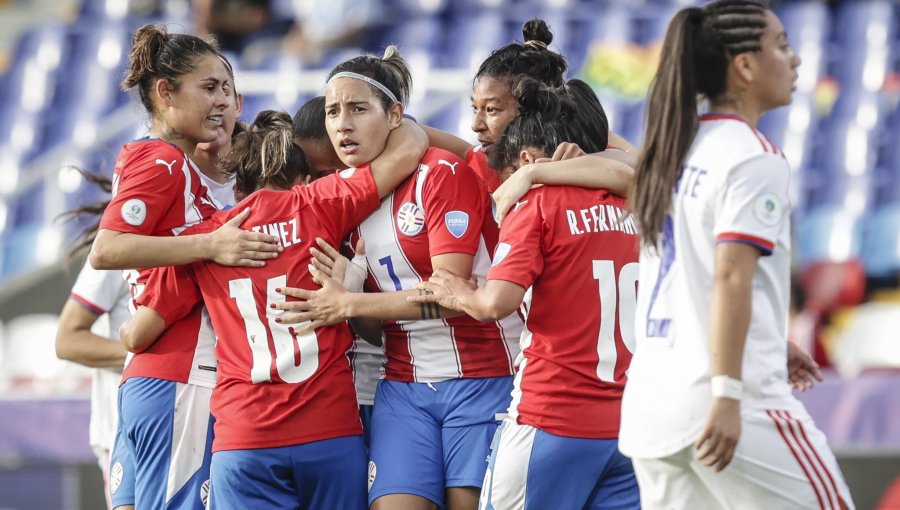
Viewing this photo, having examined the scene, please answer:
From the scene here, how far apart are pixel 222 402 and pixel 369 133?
110 centimetres

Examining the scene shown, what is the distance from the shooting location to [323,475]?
418cm

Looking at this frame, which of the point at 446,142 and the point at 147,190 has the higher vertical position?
the point at 446,142

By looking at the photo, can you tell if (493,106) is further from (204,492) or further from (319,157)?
(204,492)

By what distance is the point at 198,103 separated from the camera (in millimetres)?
4660

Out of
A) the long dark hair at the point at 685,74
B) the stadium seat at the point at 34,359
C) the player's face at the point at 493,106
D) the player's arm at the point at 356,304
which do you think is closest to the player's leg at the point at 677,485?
the long dark hair at the point at 685,74

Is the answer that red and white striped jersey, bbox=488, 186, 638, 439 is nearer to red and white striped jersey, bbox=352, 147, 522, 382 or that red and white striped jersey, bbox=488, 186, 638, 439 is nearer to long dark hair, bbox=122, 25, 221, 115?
red and white striped jersey, bbox=352, 147, 522, 382

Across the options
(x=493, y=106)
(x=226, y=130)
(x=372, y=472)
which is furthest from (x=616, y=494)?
(x=226, y=130)

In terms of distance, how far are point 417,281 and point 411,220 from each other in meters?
0.22

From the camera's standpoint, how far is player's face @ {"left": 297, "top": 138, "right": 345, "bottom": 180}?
4734 millimetres

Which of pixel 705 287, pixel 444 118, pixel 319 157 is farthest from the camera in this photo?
pixel 444 118

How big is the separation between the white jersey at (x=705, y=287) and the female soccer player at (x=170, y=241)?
150cm

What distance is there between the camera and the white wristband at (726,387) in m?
3.11

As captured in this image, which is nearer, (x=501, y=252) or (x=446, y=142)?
(x=501, y=252)

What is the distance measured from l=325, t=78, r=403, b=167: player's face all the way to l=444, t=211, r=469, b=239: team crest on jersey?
40 cm
